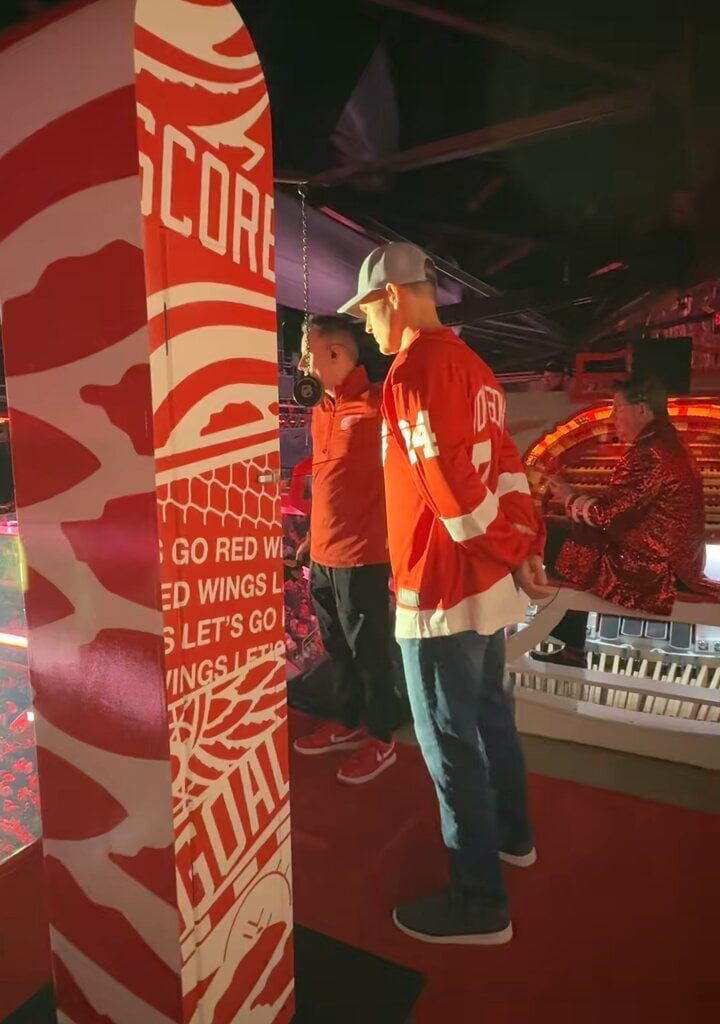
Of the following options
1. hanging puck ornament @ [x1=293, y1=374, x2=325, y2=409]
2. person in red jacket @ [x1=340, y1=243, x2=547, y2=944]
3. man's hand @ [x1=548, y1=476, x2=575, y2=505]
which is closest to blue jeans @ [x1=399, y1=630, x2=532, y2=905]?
person in red jacket @ [x1=340, y1=243, x2=547, y2=944]

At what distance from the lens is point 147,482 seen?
1002mm

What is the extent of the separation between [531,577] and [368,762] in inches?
41.4

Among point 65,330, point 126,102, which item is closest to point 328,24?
point 126,102

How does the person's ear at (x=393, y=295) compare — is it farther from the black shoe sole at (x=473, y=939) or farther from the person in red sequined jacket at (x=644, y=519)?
the black shoe sole at (x=473, y=939)

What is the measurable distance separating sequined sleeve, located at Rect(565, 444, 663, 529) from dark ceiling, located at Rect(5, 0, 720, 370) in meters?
0.49

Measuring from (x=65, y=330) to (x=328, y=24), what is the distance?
1241 millimetres

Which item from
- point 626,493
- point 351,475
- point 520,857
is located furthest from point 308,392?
point 520,857

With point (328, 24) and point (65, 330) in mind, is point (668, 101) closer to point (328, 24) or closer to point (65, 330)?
point (328, 24)

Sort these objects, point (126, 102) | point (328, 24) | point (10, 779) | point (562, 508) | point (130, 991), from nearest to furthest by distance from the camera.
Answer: point (126, 102) < point (130, 991) < point (328, 24) < point (562, 508) < point (10, 779)

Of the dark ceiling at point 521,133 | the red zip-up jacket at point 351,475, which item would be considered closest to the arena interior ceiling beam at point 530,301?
the dark ceiling at point 521,133

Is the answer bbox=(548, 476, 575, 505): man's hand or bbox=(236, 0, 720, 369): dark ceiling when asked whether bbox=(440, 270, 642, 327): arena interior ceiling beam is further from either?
bbox=(548, 476, 575, 505): man's hand

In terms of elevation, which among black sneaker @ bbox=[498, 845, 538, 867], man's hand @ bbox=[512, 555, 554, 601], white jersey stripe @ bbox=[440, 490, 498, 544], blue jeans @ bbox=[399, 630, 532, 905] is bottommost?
black sneaker @ bbox=[498, 845, 538, 867]

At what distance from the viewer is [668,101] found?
1730 mm

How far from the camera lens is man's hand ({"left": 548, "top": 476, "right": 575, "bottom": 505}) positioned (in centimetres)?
269
